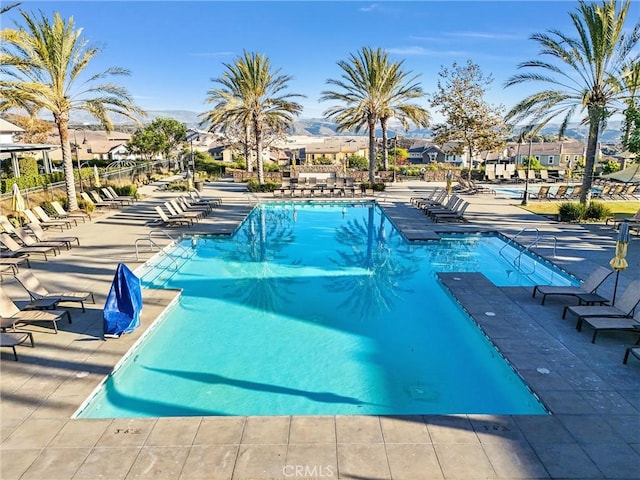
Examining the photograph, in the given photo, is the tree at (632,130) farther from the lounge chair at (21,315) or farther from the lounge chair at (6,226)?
the lounge chair at (6,226)

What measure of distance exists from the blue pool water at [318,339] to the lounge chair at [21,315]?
5.77ft

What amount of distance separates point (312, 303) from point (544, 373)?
546 centimetres

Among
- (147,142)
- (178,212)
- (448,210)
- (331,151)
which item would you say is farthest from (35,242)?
(331,151)

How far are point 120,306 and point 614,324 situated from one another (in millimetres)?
8957

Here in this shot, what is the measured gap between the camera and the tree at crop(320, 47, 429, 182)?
98.8 feet

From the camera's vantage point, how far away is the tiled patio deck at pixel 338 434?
5.01 metres

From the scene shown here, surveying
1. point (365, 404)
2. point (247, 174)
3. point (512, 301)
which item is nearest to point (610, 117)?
point (512, 301)

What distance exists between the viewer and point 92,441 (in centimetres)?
552

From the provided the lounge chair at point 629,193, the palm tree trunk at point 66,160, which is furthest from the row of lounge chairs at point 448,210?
the palm tree trunk at point 66,160

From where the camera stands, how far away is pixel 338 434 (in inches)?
220

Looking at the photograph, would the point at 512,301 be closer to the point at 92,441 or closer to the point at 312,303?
the point at 312,303

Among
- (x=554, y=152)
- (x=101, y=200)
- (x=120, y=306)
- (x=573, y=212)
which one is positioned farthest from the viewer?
(x=554, y=152)

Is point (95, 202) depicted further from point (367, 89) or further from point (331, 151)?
point (331, 151)

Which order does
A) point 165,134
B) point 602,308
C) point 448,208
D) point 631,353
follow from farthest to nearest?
1. point 165,134
2. point 448,208
3. point 602,308
4. point 631,353
